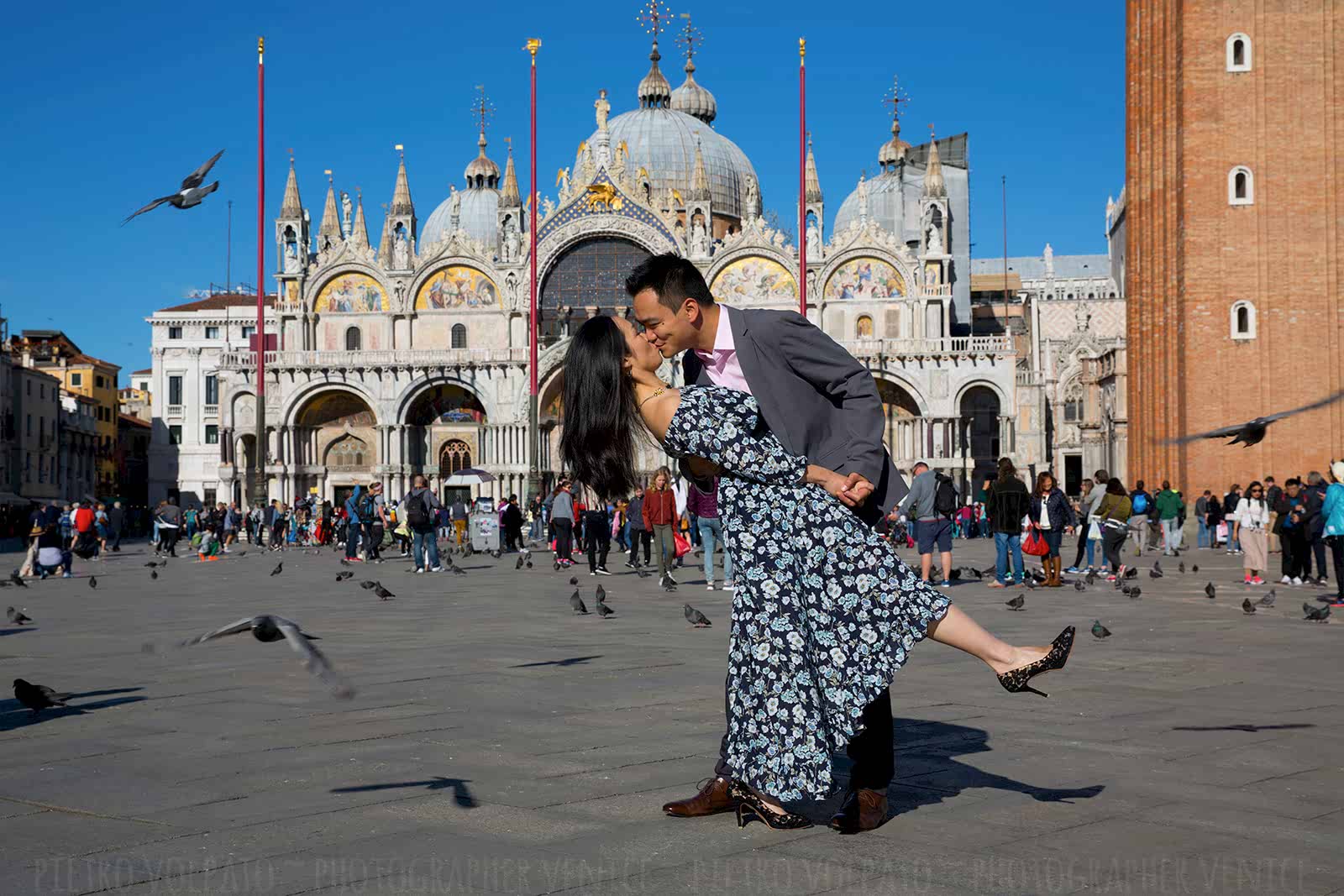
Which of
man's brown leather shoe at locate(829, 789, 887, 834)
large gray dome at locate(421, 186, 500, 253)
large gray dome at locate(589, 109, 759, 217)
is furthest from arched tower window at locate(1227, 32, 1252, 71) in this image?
large gray dome at locate(421, 186, 500, 253)

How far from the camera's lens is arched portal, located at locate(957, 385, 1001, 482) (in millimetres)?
47281

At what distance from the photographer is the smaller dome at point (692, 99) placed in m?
65.4

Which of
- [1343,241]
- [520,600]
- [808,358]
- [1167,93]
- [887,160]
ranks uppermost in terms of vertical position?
[887,160]

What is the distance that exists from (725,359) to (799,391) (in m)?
0.26

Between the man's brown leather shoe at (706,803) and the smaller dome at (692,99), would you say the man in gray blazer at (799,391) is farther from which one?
the smaller dome at (692,99)

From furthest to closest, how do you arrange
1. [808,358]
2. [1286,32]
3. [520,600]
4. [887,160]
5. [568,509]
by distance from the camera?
1. [887,160]
2. [1286,32]
3. [568,509]
4. [520,600]
5. [808,358]

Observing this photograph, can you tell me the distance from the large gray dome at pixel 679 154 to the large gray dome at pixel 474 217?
739 centimetres

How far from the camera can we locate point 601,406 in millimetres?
4176

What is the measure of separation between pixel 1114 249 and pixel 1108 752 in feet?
227

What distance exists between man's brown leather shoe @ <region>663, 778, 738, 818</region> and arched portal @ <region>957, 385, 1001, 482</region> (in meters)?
43.4

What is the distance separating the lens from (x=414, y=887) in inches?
133

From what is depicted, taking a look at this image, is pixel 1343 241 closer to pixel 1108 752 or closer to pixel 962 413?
pixel 962 413

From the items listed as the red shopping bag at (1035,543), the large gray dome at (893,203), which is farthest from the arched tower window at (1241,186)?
the large gray dome at (893,203)

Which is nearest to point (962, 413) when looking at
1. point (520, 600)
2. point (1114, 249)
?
point (1114, 249)
